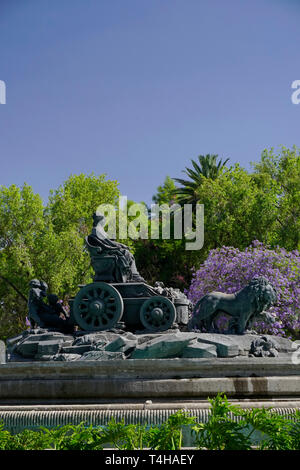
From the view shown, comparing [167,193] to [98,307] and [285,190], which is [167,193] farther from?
[98,307]

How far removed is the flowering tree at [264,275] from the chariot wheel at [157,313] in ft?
26.8

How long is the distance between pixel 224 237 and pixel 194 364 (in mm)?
17015

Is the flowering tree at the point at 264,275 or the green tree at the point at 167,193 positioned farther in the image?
the green tree at the point at 167,193

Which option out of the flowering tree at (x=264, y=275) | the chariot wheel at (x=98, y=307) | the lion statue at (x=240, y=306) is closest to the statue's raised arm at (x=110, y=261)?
the chariot wheel at (x=98, y=307)

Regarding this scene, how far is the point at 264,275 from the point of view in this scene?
21.5m

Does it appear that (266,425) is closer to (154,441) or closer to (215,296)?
(154,441)

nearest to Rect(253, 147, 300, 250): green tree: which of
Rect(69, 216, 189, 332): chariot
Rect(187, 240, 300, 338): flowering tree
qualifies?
Rect(187, 240, 300, 338): flowering tree

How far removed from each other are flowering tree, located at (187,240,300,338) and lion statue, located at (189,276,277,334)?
7781 millimetres

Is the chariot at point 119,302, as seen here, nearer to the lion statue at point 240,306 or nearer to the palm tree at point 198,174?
the lion statue at point 240,306

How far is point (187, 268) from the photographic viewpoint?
31906mm

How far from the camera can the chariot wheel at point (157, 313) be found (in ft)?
42.1

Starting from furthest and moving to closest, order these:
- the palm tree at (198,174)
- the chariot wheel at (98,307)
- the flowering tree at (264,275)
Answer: the palm tree at (198,174) → the flowering tree at (264,275) → the chariot wheel at (98,307)

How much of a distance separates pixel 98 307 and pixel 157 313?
1.39 meters

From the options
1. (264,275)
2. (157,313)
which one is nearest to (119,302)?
(157,313)
